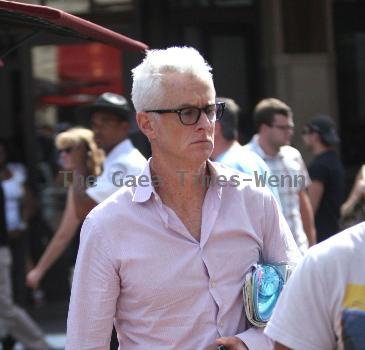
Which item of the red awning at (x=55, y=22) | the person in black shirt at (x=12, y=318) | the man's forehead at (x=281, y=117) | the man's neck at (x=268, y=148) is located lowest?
the person in black shirt at (x=12, y=318)

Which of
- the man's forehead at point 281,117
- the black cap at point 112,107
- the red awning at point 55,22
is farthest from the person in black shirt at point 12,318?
the red awning at point 55,22

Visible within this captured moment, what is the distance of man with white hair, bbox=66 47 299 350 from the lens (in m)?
2.96

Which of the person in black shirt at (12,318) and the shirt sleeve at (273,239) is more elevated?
the shirt sleeve at (273,239)

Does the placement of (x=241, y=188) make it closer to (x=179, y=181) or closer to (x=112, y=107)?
(x=179, y=181)

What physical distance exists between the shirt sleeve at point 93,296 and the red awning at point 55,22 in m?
0.94

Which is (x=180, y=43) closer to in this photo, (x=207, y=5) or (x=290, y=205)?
(x=207, y=5)

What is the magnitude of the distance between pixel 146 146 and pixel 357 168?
114 inches

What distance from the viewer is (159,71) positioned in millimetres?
2980

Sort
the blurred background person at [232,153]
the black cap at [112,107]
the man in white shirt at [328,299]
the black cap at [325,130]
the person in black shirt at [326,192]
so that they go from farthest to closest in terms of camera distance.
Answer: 1. the black cap at [325,130]
2. the person in black shirt at [326,192]
3. the black cap at [112,107]
4. the blurred background person at [232,153]
5. the man in white shirt at [328,299]

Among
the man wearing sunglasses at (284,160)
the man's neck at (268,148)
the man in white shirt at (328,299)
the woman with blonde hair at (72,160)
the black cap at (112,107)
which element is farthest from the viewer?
the man's neck at (268,148)

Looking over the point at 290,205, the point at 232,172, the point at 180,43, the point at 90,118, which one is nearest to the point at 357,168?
the point at 180,43

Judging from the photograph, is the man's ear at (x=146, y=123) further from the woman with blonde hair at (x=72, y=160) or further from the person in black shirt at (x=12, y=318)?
the person in black shirt at (x=12, y=318)

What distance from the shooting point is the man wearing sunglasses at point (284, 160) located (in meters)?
6.29

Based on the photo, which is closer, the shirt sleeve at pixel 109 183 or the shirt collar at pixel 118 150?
the shirt sleeve at pixel 109 183
